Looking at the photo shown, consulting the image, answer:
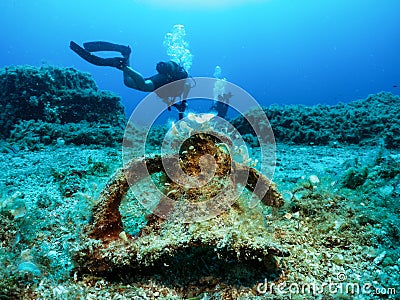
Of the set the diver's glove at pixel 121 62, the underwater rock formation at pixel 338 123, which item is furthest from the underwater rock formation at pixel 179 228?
the diver's glove at pixel 121 62

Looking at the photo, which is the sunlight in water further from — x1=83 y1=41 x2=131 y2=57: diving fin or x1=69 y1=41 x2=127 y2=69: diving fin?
x1=69 y1=41 x2=127 y2=69: diving fin

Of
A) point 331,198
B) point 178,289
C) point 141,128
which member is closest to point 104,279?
point 178,289

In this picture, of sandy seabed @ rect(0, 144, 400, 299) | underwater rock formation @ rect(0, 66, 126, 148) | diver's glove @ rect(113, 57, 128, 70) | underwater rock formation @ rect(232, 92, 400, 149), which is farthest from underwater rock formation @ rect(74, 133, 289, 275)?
diver's glove @ rect(113, 57, 128, 70)

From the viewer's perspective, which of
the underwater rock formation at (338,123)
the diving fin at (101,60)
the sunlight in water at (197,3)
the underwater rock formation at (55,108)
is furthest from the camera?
the sunlight in water at (197,3)

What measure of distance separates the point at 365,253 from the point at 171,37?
19.8 m

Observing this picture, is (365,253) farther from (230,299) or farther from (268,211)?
(230,299)

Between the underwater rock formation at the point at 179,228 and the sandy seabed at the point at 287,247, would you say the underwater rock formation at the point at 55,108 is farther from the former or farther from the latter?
the underwater rock formation at the point at 179,228

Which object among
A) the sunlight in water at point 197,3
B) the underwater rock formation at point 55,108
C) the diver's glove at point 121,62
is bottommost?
the underwater rock formation at point 55,108

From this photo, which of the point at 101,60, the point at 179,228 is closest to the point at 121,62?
the point at 101,60

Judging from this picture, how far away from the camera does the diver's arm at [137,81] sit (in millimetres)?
11266

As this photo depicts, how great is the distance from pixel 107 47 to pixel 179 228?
11243 millimetres

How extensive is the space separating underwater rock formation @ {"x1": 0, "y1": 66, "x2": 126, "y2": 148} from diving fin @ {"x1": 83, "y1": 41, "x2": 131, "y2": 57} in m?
2.03

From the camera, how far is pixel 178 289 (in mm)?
2264

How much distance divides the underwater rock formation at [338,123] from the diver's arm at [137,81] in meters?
4.01
